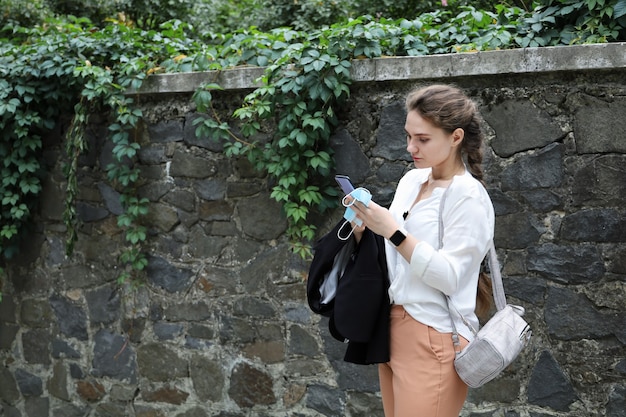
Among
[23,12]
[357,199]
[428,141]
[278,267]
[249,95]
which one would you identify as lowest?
[278,267]

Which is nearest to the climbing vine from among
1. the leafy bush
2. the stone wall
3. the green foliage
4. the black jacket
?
the green foliage

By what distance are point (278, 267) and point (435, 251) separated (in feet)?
6.36

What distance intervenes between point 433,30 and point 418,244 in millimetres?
1944

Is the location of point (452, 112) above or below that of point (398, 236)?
above

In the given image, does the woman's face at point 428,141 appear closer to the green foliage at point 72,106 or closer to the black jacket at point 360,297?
the black jacket at point 360,297

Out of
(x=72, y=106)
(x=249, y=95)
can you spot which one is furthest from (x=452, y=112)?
(x=72, y=106)

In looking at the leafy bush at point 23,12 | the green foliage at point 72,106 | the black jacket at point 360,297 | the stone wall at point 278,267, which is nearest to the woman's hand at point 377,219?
the black jacket at point 360,297

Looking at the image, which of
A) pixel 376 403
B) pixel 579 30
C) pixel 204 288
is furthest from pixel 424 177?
pixel 204 288

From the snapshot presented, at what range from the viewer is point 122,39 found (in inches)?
180

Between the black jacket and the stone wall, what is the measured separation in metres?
1.24

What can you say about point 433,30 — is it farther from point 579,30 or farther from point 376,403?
point 376,403

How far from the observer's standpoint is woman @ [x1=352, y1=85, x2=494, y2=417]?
2.22 metres

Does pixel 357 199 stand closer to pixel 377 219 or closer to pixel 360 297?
pixel 377 219

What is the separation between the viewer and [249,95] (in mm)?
3840
